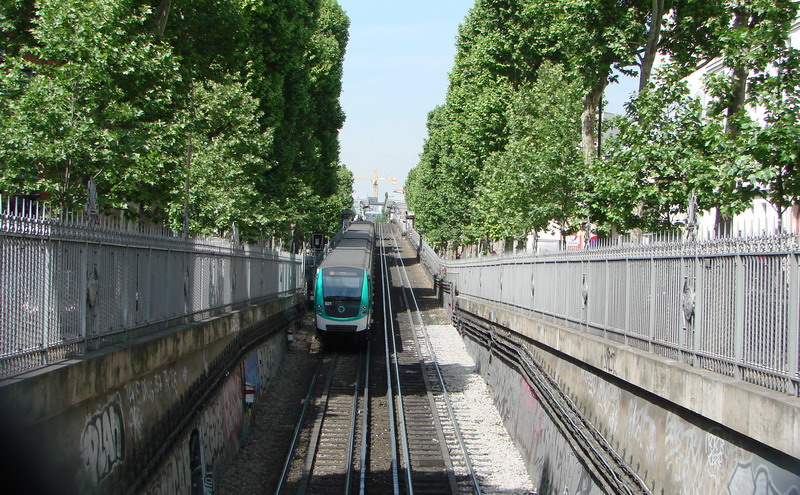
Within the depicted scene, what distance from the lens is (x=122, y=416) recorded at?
9266 mm

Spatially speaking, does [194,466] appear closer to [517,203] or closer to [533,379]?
[533,379]

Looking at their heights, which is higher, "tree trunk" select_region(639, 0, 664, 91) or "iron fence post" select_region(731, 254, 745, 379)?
"tree trunk" select_region(639, 0, 664, 91)

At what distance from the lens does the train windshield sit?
106ft

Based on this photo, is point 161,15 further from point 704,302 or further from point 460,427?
point 704,302

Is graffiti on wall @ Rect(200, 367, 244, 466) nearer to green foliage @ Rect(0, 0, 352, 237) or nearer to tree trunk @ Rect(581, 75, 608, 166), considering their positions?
green foliage @ Rect(0, 0, 352, 237)

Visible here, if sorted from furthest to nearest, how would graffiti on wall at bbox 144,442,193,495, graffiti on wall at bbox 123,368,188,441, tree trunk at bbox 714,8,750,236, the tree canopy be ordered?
tree trunk at bbox 714,8,750,236
the tree canopy
graffiti on wall at bbox 144,442,193,495
graffiti on wall at bbox 123,368,188,441

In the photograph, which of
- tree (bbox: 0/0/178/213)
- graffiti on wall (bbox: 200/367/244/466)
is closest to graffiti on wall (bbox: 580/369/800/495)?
graffiti on wall (bbox: 200/367/244/466)

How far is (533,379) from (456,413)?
583 cm

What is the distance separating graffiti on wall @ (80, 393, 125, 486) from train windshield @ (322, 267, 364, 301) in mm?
22963

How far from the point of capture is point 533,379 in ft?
54.4

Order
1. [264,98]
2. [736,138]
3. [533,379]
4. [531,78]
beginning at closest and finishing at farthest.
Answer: [736,138] → [533,379] → [264,98] → [531,78]

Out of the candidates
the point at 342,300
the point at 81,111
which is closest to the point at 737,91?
the point at 81,111

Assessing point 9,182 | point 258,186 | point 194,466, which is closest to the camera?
point 194,466

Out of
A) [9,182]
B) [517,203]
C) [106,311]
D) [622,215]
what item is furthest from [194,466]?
[517,203]
